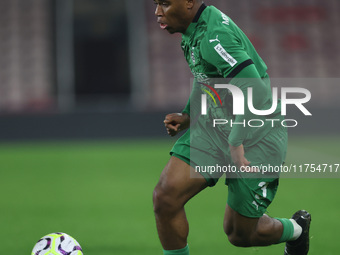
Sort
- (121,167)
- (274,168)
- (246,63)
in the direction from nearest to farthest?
(246,63) < (274,168) < (121,167)

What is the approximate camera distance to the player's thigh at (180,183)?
341 cm

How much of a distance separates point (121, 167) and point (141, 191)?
97.7 inches

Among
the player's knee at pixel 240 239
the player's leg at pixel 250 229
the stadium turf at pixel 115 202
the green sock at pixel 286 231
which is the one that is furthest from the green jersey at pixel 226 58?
the stadium turf at pixel 115 202

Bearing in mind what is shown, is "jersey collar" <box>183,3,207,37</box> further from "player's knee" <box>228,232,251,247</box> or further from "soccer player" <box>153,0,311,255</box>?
"player's knee" <box>228,232,251,247</box>

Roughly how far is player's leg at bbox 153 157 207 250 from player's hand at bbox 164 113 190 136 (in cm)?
25

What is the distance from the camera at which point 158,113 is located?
13.8m

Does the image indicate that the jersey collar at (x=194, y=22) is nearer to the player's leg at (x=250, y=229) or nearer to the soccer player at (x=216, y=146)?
the soccer player at (x=216, y=146)

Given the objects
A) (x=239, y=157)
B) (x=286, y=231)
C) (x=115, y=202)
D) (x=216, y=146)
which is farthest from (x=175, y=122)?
(x=115, y=202)

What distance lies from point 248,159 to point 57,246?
1312 mm

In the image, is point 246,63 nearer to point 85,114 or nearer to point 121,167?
point 121,167

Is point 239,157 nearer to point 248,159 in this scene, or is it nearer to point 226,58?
point 248,159

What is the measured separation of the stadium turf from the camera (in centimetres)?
488

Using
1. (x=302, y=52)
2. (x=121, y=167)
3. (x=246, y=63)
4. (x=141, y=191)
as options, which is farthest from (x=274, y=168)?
(x=302, y=52)

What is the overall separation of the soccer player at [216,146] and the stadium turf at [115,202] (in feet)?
2.97
